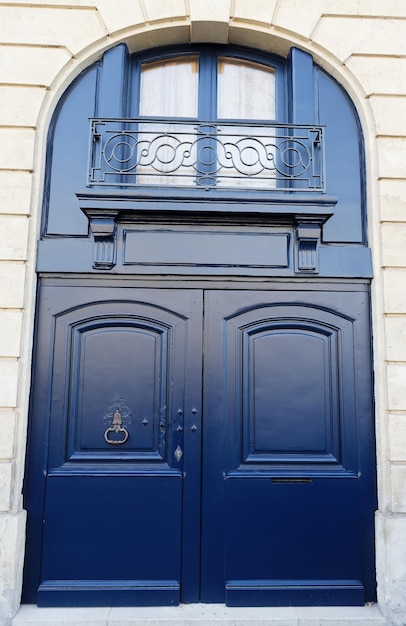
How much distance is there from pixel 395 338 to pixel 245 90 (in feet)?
9.10

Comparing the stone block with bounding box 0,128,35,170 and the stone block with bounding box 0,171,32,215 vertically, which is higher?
the stone block with bounding box 0,128,35,170

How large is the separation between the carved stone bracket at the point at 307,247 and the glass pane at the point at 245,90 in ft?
4.25

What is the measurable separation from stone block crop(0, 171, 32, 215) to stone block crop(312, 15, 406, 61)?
2961 mm

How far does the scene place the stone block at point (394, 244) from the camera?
3.77 meters

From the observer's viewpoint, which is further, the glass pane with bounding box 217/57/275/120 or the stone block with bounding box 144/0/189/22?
the glass pane with bounding box 217/57/275/120

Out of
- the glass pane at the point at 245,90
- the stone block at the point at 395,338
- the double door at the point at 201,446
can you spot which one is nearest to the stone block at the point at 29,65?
the glass pane at the point at 245,90

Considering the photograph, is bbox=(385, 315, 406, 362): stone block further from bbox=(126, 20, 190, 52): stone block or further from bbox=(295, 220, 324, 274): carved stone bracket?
bbox=(126, 20, 190, 52): stone block

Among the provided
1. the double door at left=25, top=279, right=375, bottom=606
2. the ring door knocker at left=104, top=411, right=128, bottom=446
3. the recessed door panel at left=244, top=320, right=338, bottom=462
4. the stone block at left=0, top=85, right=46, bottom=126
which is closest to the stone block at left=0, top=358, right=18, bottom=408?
the double door at left=25, top=279, right=375, bottom=606

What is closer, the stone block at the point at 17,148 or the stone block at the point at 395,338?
the stone block at the point at 395,338

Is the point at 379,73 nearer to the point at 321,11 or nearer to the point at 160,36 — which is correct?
the point at 321,11

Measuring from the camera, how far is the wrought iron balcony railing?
3.89m

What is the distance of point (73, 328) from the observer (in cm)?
382

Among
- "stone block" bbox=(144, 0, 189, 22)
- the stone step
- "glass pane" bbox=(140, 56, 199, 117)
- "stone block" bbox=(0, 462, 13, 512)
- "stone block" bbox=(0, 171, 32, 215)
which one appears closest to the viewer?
the stone step

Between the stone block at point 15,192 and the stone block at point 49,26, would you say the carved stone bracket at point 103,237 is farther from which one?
the stone block at point 49,26
